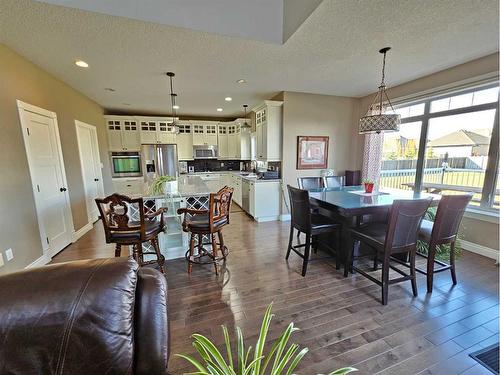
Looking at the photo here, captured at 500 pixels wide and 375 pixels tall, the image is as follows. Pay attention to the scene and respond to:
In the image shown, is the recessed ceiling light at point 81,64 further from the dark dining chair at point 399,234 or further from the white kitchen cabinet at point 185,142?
the dark dining chair at point 399,234

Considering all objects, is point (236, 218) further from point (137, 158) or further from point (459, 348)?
point (459, 348)

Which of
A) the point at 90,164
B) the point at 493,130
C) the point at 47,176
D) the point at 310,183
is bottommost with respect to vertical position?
the point at 310,183

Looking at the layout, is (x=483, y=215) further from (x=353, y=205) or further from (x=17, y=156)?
(x=17, y=156)

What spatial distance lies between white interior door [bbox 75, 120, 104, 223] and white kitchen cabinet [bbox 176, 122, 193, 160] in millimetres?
2089

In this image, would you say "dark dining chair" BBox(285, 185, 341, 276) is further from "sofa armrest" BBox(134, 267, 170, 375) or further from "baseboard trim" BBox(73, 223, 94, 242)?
"baseboard trim" BBox(73, 223, 94, 242)

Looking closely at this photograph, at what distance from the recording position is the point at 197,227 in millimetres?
2488

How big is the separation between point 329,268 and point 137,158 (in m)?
5.54

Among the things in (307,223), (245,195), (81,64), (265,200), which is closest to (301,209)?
(307,223)

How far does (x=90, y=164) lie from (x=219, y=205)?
3.69m

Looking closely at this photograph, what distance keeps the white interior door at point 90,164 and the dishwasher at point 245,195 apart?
327 cm

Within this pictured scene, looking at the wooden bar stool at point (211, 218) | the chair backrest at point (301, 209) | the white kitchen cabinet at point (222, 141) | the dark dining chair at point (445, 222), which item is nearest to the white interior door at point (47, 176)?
the wooden bar stool at point (211, 218)

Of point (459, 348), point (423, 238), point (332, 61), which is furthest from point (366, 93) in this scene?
point (459, 348)

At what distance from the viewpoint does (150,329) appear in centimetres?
87

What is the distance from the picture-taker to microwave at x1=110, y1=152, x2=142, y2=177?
19.1 ft
